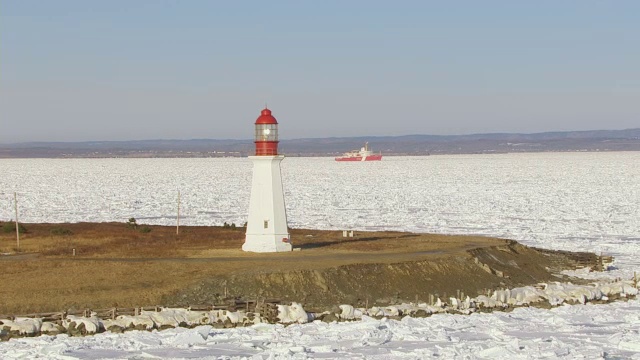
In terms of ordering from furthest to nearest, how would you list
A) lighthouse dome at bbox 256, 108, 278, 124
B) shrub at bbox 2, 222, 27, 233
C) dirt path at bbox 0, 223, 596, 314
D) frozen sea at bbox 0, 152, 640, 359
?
shrub at bbox 2, 222, 27, 233 → lighthouse dome at bbox 256, 108, 278, 124 → dirt path at bbox 0, 223, 596, 314 → frozen sea at bbox 0, 152, 640, 359

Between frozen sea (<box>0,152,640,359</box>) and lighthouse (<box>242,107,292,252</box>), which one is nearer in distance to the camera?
frozen sea (<box>0,152,640,359</box>)

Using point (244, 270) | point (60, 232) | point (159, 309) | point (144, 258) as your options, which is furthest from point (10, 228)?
point (159, 309)

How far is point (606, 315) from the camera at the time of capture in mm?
24031

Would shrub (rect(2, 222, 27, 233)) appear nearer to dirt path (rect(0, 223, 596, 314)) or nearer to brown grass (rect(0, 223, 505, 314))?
brown grass (rect(0, 223, 505, 314))

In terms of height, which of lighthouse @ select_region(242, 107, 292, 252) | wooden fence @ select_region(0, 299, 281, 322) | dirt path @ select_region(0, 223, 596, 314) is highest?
lighthouse @ select_region(242, 107, 292, 252)

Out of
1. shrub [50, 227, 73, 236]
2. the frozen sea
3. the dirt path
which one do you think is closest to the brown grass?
the dirt path

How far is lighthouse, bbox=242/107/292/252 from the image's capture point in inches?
1128

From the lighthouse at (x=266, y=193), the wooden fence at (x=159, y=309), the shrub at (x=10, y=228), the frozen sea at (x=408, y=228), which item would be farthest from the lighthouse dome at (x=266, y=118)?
the shrub at (x=10, y=228)

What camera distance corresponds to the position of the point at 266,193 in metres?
28.7

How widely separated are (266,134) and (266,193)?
1639mm

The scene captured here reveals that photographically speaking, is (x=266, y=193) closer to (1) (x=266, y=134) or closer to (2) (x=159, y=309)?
(1) (x=266, y=134)

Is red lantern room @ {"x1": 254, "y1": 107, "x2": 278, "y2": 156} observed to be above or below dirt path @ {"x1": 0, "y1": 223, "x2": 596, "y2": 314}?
above

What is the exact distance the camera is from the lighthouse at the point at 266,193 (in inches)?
1128

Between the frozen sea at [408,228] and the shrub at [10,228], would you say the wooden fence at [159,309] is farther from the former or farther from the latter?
the shrub at [10,228]
